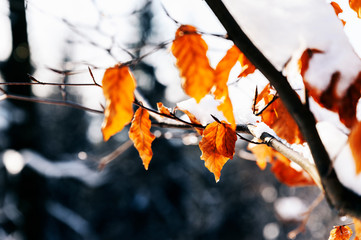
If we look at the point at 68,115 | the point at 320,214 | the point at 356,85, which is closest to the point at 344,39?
the point at 356,85

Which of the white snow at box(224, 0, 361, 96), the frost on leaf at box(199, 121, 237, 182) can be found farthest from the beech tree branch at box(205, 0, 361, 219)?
the frost on leaf at box(199, 121, 237, 182)

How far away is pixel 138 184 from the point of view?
8.69m

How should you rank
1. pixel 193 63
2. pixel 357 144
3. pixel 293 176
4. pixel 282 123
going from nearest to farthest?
pixel 357 144 → pixel 193 63 → pixel 282 123 → pixel 293 176

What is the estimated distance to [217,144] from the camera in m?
0.72

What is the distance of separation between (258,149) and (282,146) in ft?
1.68

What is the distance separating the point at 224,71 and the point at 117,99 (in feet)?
Answer: 0.78

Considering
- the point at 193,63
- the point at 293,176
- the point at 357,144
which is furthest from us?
the point at 293,176

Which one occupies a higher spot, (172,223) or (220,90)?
(220,90)

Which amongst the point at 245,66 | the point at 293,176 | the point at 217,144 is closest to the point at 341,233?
the point at 293,176

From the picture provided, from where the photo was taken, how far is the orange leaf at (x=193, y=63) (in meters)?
0.48

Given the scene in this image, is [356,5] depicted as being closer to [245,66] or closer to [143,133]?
[245,66]

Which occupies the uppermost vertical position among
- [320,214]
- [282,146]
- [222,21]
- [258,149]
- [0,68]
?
[0,68]

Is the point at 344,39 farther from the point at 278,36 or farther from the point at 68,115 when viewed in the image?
the point at 68,115

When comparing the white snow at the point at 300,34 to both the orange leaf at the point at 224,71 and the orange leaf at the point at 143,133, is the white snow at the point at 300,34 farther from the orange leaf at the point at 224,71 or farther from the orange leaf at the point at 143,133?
the orange leaf at the point at 143,133
